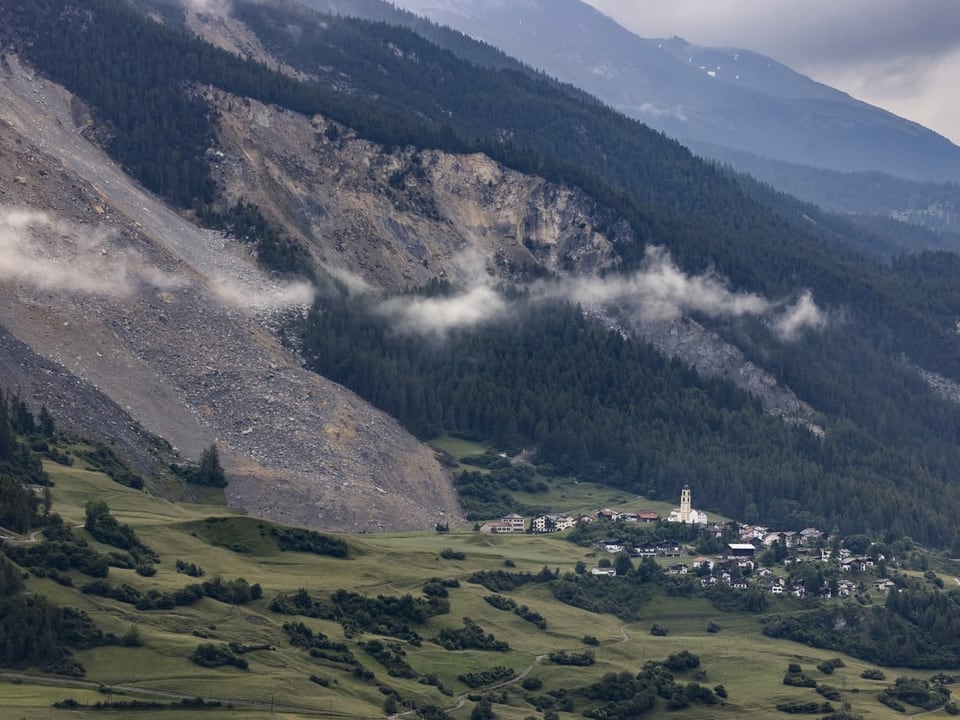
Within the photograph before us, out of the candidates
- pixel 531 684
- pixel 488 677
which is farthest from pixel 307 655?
pixel 531 684

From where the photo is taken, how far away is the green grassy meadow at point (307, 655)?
146m

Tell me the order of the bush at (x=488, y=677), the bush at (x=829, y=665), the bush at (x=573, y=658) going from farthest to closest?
the bush at (x=829, y=665)
the bush at (x=573, y=658)
the bush at (x=488, y=677)

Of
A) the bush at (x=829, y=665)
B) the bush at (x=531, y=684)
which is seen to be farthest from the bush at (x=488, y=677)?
the bush at (x=829, y=665)

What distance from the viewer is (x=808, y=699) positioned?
16925cm

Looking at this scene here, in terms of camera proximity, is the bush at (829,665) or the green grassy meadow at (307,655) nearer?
the green grassy meadow at (307,655)

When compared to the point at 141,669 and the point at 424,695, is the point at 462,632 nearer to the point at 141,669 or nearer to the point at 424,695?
the point at 424,695

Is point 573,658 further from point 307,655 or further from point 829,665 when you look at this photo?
point 307,655

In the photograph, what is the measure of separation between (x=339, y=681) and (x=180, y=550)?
3345 cm

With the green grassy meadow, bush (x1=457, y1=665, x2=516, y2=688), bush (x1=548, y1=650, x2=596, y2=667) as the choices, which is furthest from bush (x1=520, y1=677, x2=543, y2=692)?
bush (x1=548, y1=650, x2=596, y2=667)

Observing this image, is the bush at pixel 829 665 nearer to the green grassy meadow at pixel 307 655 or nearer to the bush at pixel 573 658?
the green grassy meadow at pixel 307 655

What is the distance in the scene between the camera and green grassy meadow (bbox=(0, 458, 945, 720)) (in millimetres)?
145875

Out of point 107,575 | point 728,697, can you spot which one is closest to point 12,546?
point 107,575

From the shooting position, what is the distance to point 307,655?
6324 inches

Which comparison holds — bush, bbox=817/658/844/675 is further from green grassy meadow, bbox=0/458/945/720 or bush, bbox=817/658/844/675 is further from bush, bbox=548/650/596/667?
bush, bbox=548/650/596/667
